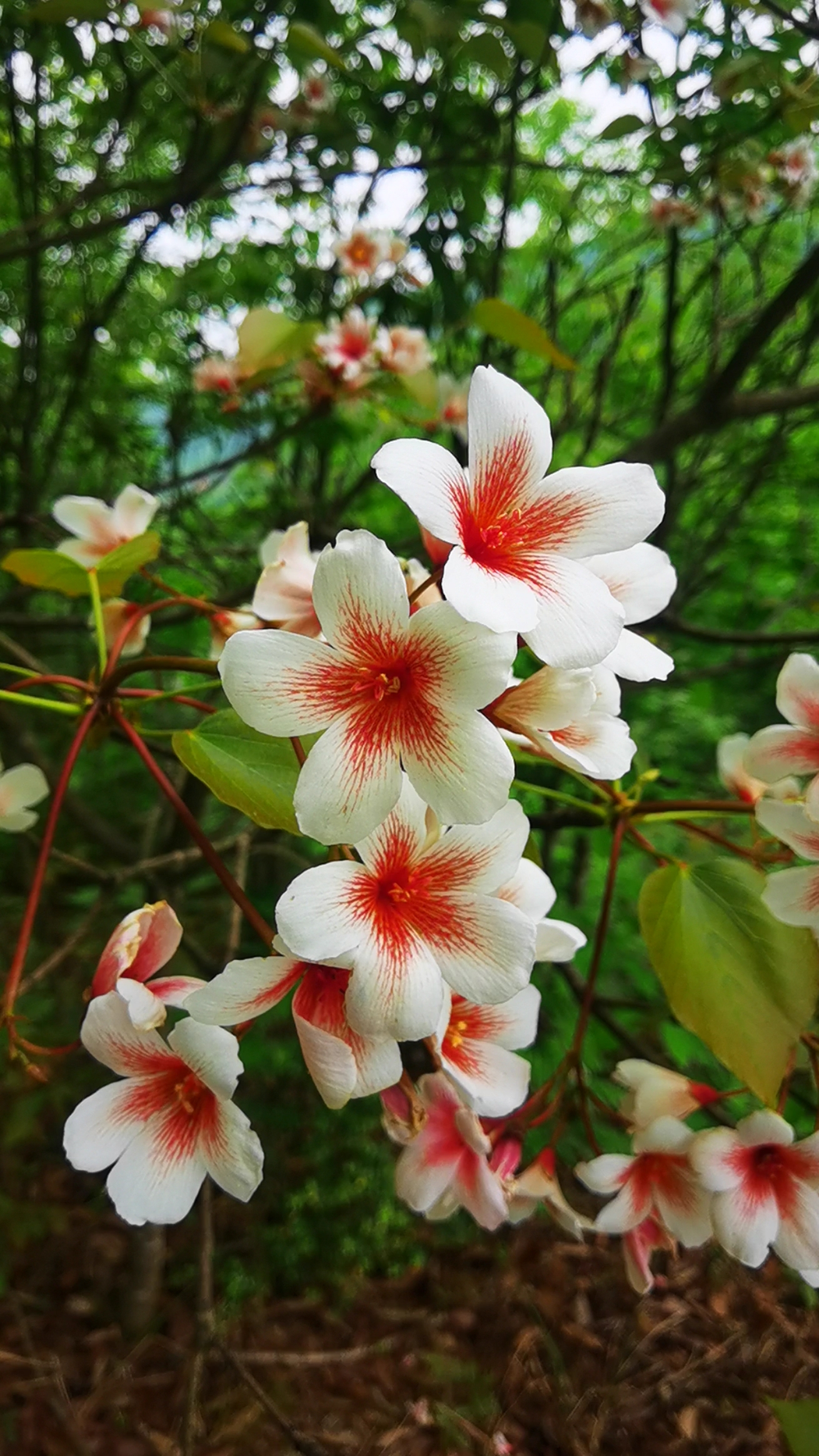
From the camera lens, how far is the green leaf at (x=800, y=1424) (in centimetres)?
60

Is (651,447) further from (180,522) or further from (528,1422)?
(528,1422)

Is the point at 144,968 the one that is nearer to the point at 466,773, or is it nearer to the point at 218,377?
the point at 466,773

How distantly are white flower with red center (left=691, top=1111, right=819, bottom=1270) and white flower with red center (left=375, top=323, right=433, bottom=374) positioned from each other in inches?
53.1

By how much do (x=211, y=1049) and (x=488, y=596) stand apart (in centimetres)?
29

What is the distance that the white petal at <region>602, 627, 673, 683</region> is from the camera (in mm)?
519

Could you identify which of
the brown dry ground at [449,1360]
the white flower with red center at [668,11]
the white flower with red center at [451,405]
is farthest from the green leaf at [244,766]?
the white flower with red center at [668,11]

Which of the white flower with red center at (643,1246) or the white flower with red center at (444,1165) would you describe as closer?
the white flower with red center at (444,1165)

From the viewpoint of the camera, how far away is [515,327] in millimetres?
1107

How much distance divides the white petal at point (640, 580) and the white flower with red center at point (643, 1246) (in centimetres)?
52

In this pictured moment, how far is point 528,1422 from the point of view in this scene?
5.26 ft

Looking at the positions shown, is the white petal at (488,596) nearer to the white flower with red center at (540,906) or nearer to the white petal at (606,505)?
the white petal at (606,505)

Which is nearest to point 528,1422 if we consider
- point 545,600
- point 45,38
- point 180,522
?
point 545,600

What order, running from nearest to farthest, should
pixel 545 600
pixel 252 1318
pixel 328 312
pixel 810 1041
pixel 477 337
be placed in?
1. pixel 545 600
2. pixel 810 1041
3. pixel 252 1318
4. pixel 328 312
5. pixel 477 337

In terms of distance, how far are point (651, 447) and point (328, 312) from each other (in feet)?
3.05
